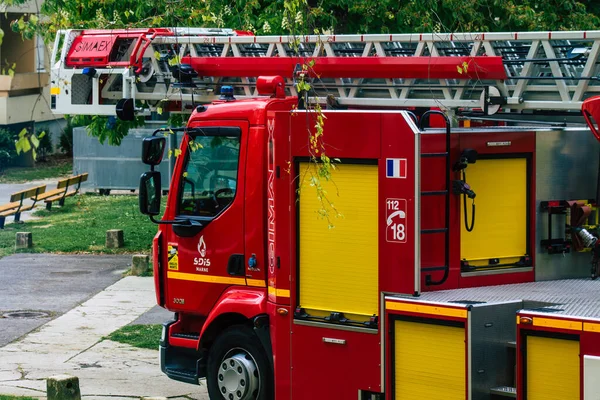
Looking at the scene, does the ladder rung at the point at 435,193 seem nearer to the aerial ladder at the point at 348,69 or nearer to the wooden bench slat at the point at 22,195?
the aerial ladder at the point at 348,69

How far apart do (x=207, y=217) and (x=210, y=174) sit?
382 millimetres

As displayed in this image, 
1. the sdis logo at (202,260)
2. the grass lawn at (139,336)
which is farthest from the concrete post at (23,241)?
the sdis logo at (202,260)

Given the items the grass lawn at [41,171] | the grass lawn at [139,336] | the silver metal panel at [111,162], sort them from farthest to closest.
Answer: the grass lawn at [41,171]
the silver metal panel at [111,162]
the grass lawn at [139,336]

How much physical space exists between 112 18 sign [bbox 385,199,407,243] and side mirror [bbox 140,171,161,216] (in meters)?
2.62

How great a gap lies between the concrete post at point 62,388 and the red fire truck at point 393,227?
35.5 inches

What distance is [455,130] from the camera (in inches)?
335

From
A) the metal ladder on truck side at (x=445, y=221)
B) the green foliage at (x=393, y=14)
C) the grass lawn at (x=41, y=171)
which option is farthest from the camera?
the grass lawn at (x=41, y=171)

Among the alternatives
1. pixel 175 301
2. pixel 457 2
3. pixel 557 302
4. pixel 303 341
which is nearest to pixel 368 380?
pixel 303 341

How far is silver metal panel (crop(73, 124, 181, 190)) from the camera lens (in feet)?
97.4

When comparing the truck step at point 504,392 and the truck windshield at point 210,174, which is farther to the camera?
the truck windshield at point 210,174

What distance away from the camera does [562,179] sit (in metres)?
9.03

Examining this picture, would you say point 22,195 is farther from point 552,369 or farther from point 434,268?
point 552,369

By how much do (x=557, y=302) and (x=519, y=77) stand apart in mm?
2239

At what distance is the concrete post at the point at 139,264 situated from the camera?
722 inches
